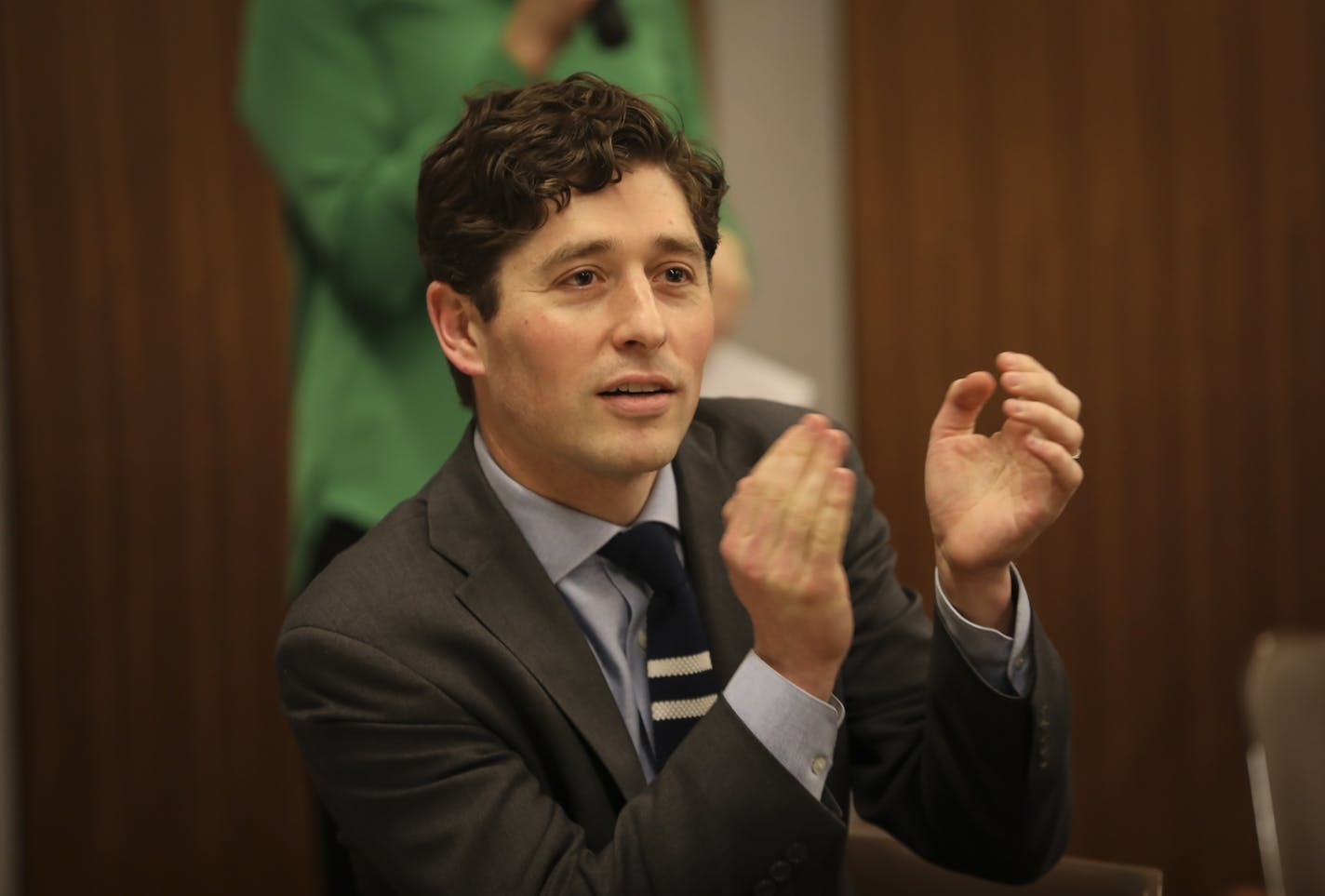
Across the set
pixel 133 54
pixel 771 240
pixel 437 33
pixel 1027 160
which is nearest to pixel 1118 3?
pixel 1027 160

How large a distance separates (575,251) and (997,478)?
1.40 feet

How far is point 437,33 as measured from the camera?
1733 mm

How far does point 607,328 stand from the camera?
117cm

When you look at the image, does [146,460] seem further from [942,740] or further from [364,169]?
[942,740]

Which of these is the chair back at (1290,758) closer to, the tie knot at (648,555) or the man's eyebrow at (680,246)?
the tie knot at (648,555)

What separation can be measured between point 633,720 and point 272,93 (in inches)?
40.3

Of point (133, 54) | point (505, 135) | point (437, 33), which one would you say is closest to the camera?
point (505, 135)

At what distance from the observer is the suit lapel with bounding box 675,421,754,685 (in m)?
1.28

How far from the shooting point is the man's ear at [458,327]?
1265 millimetres

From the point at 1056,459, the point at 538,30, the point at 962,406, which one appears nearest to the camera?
the point at 1056,459

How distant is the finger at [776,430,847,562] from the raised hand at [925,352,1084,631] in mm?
193

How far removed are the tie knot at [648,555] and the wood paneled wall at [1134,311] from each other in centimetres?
194

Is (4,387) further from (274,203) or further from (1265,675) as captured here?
(1265,675)

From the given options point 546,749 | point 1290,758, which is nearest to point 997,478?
point 546,749
